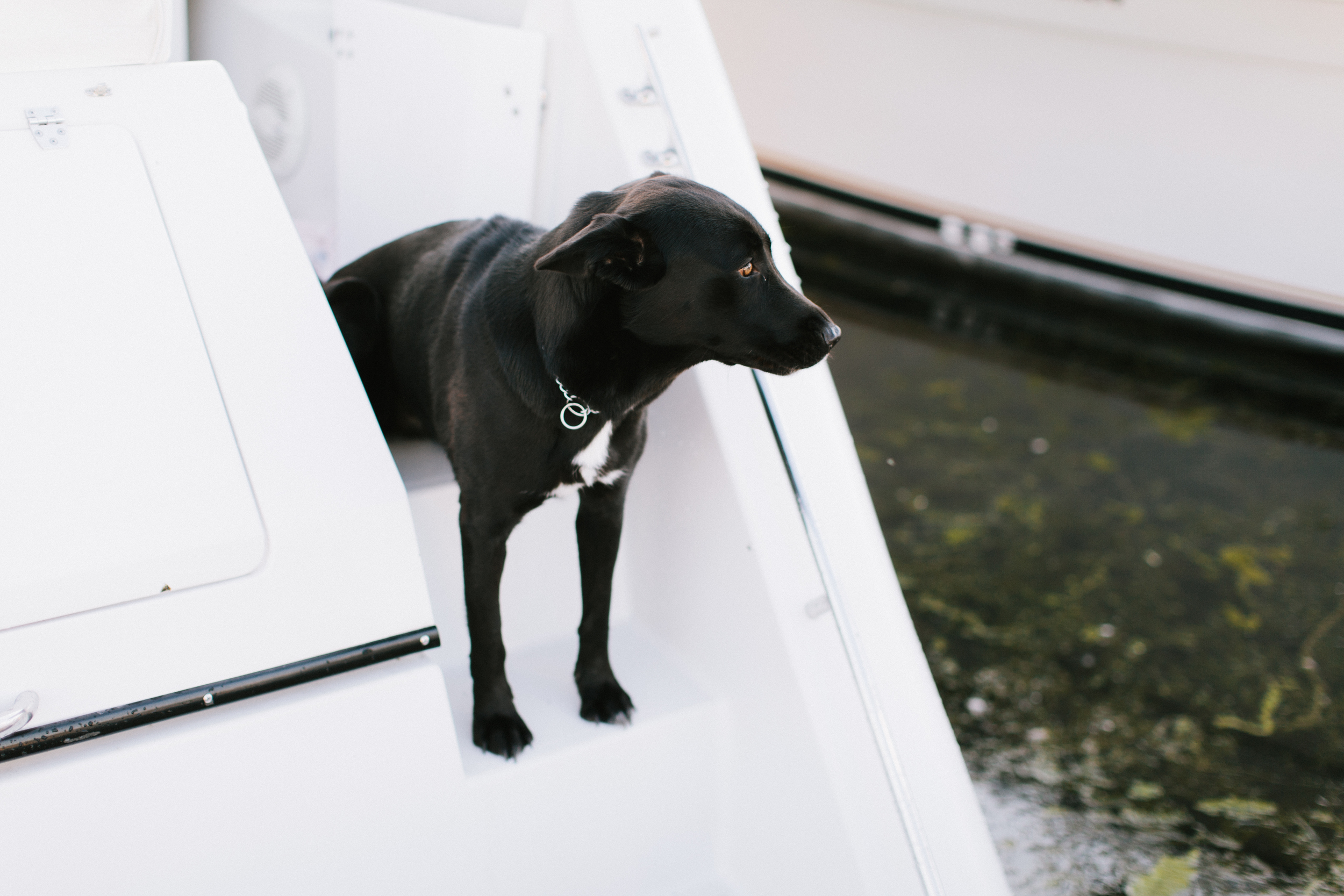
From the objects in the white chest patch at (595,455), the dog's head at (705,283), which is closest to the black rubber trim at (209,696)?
the white chest patch at (595,455)

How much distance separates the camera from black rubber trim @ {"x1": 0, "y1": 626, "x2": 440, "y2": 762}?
41.6 inches

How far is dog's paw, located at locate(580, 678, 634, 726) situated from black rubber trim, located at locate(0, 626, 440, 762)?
291 mm

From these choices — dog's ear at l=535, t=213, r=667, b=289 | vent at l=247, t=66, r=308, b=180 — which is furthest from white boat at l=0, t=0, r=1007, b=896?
vent at l=247, t=66, r=308, b=180

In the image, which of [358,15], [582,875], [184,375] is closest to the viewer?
[184,375]

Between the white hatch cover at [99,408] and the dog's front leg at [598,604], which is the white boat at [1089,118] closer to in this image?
the dog's front leg at [598,604]

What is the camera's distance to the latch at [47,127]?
124cm

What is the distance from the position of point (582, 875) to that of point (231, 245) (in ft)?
3.19

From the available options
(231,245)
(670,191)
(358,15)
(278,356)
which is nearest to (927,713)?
(670,191)

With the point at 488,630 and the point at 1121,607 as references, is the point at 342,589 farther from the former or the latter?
the point at 1121,607

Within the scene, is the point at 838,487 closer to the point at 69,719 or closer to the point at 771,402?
the point at 771,402

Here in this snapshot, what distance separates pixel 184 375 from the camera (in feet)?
3.92

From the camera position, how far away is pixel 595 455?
131 cm

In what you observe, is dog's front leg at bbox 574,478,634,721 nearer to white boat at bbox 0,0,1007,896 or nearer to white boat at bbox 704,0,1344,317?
white boat at bbox 0,0,1007,896

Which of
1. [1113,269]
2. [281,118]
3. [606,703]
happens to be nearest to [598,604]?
[606,703]
